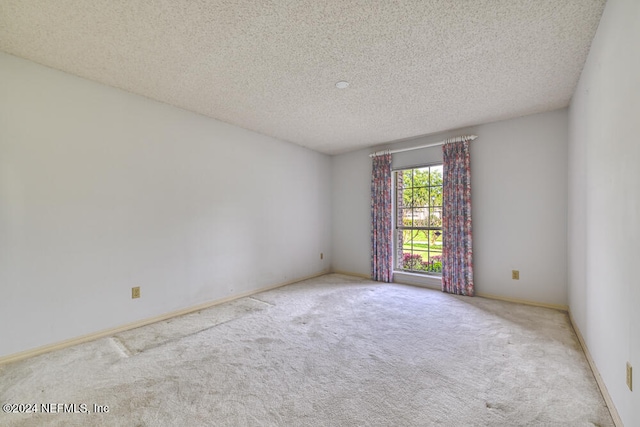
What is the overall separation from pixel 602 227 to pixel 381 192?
295 cm

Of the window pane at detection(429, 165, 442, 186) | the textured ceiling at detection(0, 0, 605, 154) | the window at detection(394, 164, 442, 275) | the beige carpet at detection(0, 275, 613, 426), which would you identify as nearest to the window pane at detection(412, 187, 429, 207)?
the window at detection(394, 164, 442, 275)

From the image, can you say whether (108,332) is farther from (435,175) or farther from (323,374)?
(435,175)

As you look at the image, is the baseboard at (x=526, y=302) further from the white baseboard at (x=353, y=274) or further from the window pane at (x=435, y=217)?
the white baseboard at (x=353, y=274)

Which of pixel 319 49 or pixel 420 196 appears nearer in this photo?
pixel 319 49

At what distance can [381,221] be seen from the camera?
4.57 meters

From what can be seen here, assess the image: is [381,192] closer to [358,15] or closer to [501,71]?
[501,71]

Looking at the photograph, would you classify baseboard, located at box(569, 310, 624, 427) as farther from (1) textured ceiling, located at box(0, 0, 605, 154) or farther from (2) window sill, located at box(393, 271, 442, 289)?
(1) textured ceiling, located at box(0, 0, 605, 154)

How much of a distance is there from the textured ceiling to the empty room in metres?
0.02

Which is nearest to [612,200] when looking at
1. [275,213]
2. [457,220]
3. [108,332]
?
[457,220]

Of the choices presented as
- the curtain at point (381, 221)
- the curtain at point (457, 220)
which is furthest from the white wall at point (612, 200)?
the curtain at point (381, 221)

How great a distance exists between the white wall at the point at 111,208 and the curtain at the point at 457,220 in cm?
266

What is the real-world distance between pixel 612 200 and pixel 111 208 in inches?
151

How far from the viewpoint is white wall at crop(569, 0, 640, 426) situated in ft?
4.09

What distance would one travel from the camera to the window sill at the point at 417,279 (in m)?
4.09
